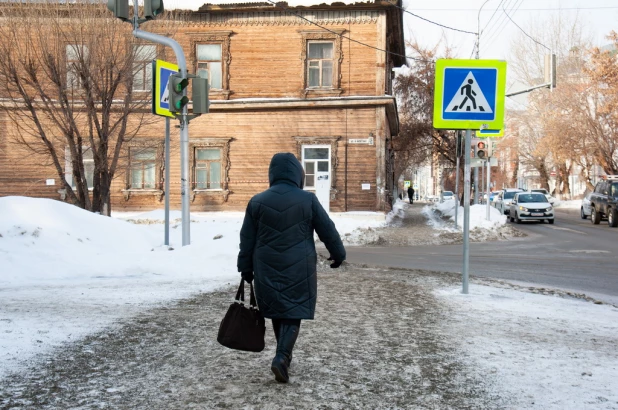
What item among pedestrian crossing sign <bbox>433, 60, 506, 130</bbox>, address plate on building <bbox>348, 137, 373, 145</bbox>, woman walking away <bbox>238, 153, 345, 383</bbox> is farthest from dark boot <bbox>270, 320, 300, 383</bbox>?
address plate on building <bbox>348, 137, 373, 145</bbox>

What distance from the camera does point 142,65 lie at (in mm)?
20359

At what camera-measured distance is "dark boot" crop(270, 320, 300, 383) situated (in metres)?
4.64

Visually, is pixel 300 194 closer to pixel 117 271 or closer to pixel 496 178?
pixel 117 271

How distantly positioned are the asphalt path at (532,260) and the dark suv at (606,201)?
6.68m

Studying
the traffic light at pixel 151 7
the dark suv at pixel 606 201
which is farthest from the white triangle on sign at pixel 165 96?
the dark suv at pixel 606 201

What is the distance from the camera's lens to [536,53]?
186 ft

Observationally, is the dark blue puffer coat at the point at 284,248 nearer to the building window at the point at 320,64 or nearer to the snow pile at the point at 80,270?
the snow pile at the point at 80,270

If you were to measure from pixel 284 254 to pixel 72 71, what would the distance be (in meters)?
16.4

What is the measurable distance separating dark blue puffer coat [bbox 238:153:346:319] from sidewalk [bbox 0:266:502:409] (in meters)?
0.60

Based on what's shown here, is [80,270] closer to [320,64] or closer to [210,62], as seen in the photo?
[320,64]

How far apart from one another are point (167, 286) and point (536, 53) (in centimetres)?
5367

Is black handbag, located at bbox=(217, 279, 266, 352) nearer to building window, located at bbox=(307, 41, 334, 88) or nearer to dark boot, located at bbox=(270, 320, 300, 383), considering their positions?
dark boot, located at bbox=(270, 320, 300, 383)

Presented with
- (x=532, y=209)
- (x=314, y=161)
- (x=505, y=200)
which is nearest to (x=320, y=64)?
(x=314, y=161)

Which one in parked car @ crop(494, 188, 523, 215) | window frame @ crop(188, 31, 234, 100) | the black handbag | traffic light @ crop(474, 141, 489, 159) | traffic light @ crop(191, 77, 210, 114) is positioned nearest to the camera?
the black handbag
